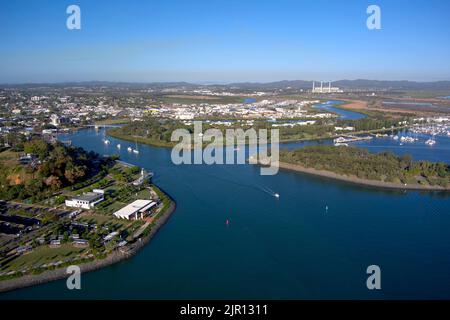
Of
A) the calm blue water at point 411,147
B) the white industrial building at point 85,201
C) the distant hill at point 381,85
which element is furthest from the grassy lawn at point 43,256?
the distant hill at point 381,85

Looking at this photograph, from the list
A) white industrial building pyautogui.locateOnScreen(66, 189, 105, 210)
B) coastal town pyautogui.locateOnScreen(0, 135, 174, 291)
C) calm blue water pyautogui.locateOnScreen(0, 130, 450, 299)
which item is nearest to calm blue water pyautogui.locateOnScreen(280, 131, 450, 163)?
calm blue water pyautogui.locateOnScreen(0, 130, 450, 299)

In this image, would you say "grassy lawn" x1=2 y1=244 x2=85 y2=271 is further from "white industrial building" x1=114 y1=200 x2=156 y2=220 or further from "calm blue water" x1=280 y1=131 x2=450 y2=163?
"calm blue water" x1=280 y1=131 x2=450 y2=163

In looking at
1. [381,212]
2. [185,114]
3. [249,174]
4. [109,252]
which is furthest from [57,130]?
[381,212]

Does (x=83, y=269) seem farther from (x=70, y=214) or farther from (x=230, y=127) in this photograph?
(x=230, y=127)

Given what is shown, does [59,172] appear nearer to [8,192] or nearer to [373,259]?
[8,192]

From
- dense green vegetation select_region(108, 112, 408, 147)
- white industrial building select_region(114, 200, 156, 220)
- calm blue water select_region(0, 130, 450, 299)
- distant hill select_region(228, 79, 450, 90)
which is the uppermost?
distant hill select_region(228, 79, 450, 90)

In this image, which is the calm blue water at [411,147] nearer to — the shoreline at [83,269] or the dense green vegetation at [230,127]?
the dense green vegetation at [230,127]
